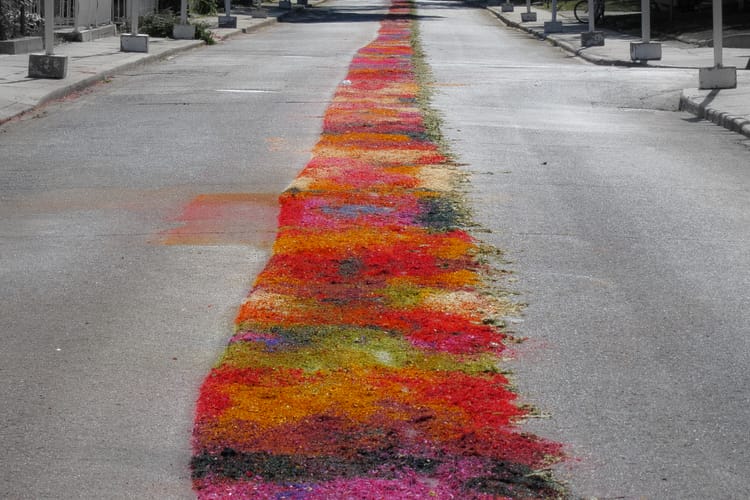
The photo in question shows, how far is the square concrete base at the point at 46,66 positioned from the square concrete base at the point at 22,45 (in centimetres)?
480

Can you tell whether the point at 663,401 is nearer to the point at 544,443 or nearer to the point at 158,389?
the point at 544,443

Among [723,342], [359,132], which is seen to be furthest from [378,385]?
[359,132]

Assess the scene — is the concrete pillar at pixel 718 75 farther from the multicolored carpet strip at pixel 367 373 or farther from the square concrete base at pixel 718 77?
the multicolored carpet strip at pixel 367 373

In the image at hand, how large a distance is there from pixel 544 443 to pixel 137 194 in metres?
6.53

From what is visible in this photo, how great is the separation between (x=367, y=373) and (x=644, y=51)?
22.0m

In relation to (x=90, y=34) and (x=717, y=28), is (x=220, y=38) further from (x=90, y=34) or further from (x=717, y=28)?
(x=717, y=28)

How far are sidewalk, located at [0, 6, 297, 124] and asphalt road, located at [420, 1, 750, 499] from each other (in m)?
5.86

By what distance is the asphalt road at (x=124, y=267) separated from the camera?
17.1ft

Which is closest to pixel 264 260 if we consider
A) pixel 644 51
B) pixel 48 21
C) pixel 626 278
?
pixel 626 278

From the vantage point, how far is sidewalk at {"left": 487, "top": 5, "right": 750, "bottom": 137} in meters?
17.1

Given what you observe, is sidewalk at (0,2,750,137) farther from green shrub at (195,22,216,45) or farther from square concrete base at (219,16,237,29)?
green shrub at (195,22,216,45)

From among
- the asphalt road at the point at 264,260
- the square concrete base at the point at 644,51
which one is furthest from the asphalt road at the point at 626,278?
the square concrete base at the point at 644,51

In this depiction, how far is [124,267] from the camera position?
838 centimetres

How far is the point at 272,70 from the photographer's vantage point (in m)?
23.8
